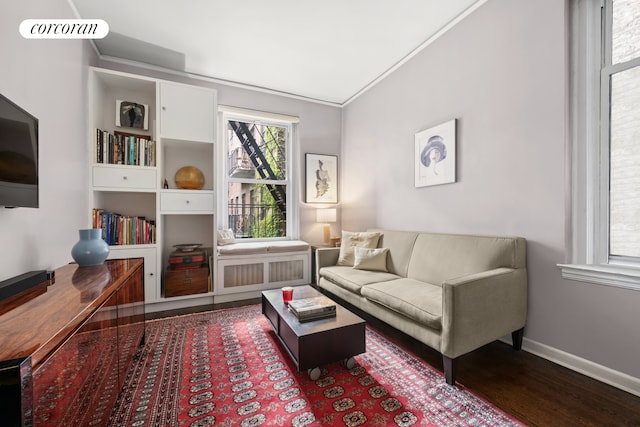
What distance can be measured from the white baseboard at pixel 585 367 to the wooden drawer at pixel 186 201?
10.5 feet

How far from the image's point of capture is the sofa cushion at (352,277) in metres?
2.48

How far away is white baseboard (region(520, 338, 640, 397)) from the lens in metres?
1.53

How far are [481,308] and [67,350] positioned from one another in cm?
201

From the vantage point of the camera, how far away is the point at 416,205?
2.98m

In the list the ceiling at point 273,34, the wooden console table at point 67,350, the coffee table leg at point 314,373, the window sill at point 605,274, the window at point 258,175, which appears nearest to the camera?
the wooden console table at point 67,350

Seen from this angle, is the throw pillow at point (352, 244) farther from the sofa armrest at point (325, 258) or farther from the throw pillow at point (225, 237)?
the throw pillow at point (225, 237)

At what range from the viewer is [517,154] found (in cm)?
207

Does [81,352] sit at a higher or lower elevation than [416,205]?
lower

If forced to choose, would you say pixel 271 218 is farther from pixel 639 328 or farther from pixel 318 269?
pixel 639 328

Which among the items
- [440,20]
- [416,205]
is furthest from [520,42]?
[416,205]

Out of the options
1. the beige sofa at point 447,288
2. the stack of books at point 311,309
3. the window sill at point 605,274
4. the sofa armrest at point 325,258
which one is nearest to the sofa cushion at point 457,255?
the beige sofa at point 447,288

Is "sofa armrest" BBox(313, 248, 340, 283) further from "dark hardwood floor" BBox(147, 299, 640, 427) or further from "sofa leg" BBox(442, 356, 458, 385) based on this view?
"sofa leg" BBox(442, 356, 458, 385)

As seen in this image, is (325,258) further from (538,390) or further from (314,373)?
(538,390)

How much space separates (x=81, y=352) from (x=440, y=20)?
3395 millimetres
